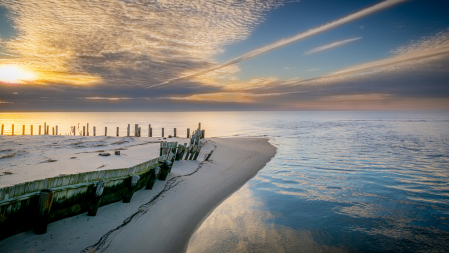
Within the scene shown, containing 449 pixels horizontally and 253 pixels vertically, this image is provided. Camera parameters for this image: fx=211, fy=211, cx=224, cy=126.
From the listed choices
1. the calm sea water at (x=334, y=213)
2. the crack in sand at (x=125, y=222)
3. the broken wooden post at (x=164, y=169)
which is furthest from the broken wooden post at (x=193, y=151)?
the broken wooden post at (x=164, y=169)

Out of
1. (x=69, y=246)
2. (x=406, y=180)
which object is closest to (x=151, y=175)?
(x=69, y=246)

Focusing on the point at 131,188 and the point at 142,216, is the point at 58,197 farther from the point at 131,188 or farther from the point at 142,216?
the point at 142,216

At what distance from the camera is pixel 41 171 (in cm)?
970

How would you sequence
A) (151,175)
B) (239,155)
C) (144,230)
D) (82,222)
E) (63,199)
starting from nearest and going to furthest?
(63,199), (82,222), (144,230), (151,175), (239,155)

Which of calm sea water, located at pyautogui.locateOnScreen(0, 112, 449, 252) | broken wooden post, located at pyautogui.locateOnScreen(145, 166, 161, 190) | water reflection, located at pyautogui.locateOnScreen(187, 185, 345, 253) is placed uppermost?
broken wooden post, located at pyautogui.locateOnScreen(145, 166, 161, 190)

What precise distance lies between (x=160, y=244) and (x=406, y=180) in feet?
42.2

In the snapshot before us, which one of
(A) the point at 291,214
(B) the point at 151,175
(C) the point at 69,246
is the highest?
(B) the point at 151,175

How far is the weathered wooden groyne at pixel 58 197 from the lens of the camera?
4.15 meters

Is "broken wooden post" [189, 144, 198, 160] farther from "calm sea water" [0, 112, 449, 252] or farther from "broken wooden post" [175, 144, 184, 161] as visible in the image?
"calm sea water" [0, 112, 449, 252]

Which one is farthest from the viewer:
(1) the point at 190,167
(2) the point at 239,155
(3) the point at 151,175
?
(2) the point at 239,155

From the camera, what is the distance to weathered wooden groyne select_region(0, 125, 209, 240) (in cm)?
415

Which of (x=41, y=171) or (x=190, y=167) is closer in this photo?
(x=41, y=171)

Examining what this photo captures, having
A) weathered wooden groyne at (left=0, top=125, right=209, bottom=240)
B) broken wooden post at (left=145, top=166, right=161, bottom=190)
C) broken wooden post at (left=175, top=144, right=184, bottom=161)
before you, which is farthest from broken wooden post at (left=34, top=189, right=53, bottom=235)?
broken wooden post at (left=175, top=144, right=184, bottom=161)

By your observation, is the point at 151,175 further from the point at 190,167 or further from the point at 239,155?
the point at 239,155
